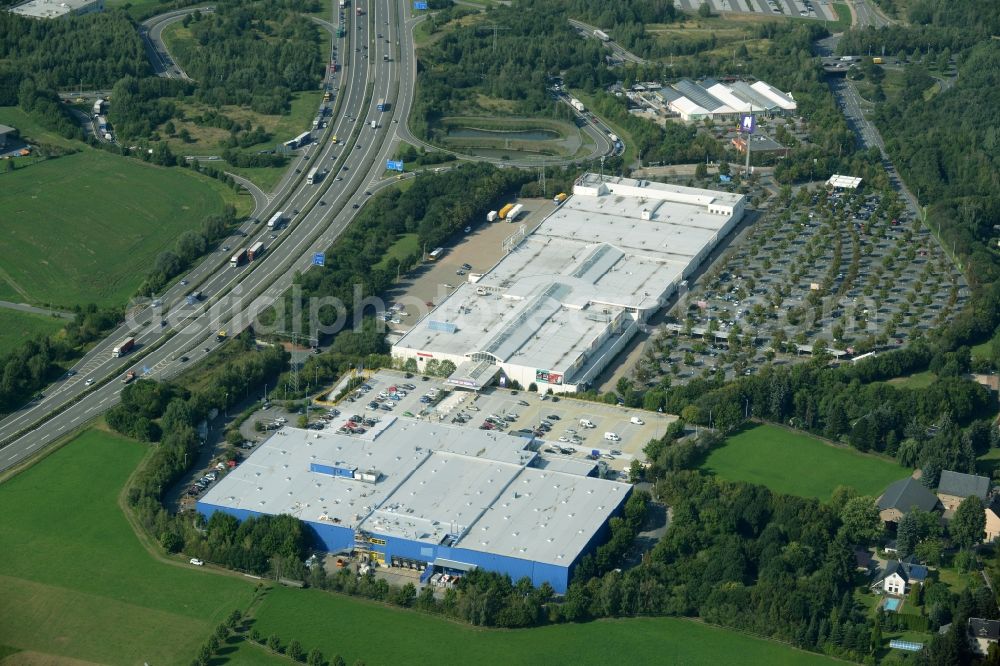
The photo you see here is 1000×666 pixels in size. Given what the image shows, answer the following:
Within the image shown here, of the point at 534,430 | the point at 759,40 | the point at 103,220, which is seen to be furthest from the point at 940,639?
the point at 759,40

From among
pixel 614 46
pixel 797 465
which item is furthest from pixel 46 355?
pixel 614 46

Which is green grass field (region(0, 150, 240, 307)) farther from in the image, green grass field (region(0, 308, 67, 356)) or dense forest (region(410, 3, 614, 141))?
dense forest (region(410, 3, 614, 141))

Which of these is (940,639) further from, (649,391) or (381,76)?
(381,76)

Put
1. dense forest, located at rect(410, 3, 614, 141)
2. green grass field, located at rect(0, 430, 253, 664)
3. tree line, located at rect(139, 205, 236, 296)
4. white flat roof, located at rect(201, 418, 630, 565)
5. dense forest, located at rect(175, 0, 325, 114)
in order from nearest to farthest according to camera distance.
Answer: green grass field, located at rect(0, 430, 253, 664) → white flat roof, located at rect(201, 418, 630, 565) → tree line, located at rect(139, 205, 236, 296) → dense forest, located at rect(410, 3, 614, 141) → dense forest, located at rect(175, 0, 325, 114)

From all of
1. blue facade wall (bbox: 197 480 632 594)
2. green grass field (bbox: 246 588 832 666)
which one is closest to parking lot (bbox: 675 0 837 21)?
blue facade wall (bbox: 197 480 632 594)

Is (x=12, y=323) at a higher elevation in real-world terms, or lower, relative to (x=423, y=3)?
lower

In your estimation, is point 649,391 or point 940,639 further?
point 649,391
